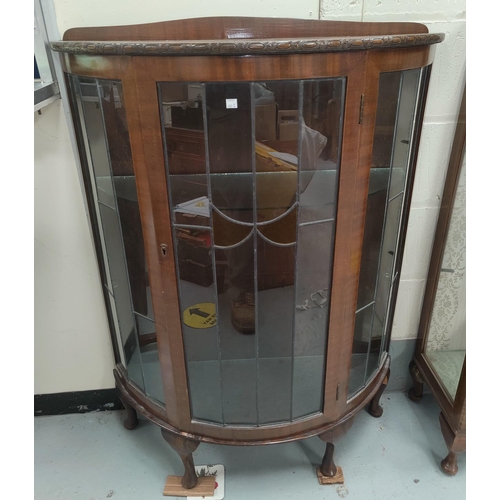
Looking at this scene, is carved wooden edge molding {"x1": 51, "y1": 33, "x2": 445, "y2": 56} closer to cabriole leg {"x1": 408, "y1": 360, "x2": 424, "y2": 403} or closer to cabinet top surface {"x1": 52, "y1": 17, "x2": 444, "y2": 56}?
cabinet top surface {"x1": 52, "y1": 17, "x2": 444, "y2": 56}

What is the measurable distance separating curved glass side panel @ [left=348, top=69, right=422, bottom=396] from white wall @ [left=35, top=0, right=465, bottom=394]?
0.22 meters

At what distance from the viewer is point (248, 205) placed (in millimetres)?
911

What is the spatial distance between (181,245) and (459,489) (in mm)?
1104

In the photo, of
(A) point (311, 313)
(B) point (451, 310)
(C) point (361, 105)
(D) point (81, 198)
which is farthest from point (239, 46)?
(B) point (451, 310)

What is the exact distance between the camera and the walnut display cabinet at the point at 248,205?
31.8 inches

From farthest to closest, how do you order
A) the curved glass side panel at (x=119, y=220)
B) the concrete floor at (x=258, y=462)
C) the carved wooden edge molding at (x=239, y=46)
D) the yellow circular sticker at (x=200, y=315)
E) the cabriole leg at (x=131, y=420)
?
1. the cabriole leg at (x=131, y=420)
2. the concrete floor at (x=258, y=462)
3. the yellow circular sticker at (x=200, y=315)
4. the curved glass side panel at (x=119, y=220)
5. the carved wooden edge molding at (x=239, y=46)

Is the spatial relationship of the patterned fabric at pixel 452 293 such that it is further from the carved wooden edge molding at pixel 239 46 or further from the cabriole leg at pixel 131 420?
the cabriole leg at pixel 131 420

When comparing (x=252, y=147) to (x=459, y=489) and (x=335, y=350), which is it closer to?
(x=335, y=350)

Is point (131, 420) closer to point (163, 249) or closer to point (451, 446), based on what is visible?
point (163, 249)

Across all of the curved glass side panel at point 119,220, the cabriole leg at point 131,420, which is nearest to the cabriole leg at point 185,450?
the curved glass side panel at point 119,220

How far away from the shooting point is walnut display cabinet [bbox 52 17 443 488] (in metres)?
0.81

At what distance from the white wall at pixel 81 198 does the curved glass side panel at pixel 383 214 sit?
219 mm

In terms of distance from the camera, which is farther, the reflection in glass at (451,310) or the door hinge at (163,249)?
the reflection in glass at (451,310)

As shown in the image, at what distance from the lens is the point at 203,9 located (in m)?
1.06
